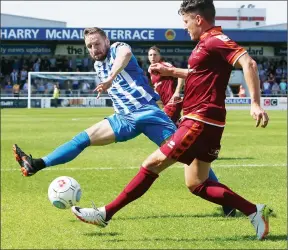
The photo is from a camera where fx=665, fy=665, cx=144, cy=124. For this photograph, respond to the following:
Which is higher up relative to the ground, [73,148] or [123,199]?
[73,148]

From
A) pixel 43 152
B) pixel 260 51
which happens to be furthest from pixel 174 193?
pixel 260 51

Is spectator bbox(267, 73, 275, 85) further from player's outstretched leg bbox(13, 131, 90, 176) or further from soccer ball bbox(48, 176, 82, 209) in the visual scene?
soccer ball bbox(48, 176, 82, 209)

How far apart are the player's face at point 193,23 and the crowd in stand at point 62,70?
139 ft

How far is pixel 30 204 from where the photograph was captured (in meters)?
8.55

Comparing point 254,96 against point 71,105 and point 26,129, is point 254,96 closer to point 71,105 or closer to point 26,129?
point 26,129

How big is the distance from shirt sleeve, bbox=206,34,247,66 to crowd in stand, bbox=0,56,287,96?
42723 millimetres

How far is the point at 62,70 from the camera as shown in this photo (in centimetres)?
5875

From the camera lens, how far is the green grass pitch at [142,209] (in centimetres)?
639

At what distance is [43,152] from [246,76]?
1071cm

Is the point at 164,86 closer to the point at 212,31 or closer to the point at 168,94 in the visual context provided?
the point at 168,94

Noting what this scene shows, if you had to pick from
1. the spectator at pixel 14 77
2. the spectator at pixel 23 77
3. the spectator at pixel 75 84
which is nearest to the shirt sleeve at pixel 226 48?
the spectator at pixel 75 84

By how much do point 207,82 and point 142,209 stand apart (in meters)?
2.47

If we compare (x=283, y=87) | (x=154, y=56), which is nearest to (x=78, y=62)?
(x=283, y=87)

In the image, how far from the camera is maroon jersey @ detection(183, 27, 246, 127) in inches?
244
